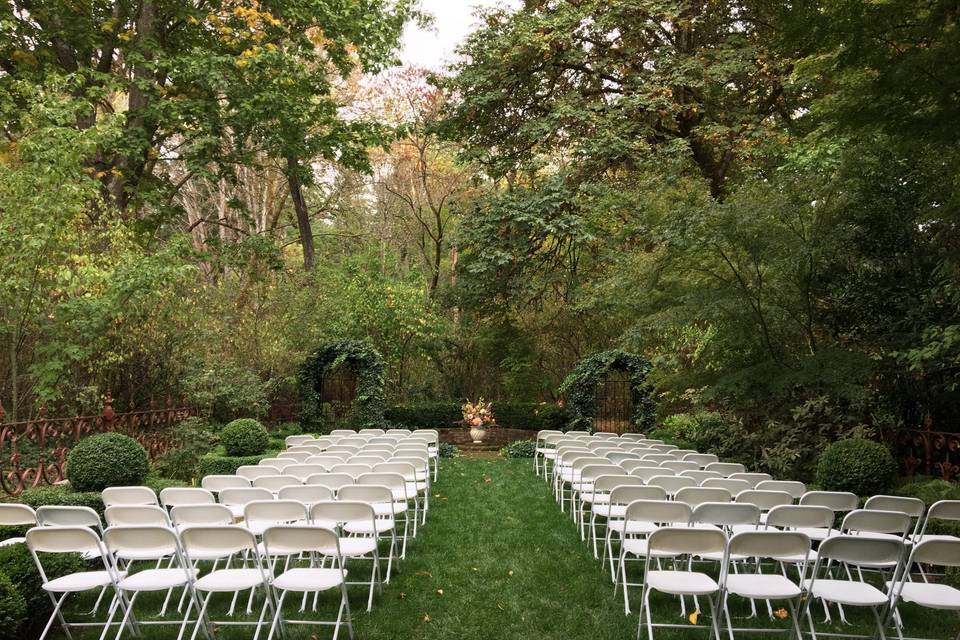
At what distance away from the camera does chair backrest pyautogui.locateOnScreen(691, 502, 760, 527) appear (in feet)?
14.4

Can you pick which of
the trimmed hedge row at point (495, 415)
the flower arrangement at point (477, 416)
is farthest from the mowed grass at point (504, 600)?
the trimmed hedge row at point (495, 415)

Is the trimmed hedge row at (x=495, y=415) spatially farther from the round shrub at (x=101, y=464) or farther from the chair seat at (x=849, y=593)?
the chair seat at (x=849, y=593)

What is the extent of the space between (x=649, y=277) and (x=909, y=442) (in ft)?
12.5

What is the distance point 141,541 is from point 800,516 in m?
4.10

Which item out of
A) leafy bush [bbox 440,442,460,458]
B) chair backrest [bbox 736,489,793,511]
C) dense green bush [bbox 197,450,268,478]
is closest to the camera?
chair backrest [bbox 736,489,793,511]

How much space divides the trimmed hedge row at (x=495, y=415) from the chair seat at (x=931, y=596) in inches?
514

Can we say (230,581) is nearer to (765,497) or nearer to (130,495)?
(130,495)

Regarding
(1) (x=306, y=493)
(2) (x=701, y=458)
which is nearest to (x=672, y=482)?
(2) (x=701, y=458)

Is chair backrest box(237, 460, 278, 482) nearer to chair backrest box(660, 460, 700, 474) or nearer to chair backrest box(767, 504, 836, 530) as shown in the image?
chair backrest box(660, 460, 700, 474)

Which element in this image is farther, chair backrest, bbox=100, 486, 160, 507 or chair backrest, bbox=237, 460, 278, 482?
chair backrest, bbox=237, 460, 278, 482

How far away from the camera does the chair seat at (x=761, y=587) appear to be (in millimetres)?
3648

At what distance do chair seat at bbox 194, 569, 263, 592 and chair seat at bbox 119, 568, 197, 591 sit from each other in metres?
0.11

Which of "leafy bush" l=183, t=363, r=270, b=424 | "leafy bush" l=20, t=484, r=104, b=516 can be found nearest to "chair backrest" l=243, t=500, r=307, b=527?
"leafy bush" l=20, t=484, r=104, b=516

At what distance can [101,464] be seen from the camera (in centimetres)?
674
